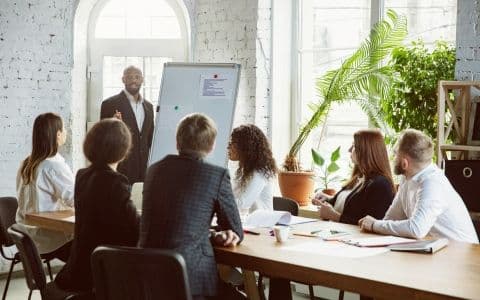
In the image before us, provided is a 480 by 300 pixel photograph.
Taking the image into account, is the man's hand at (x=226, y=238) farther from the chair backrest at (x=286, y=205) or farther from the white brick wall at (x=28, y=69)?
the white brick wall at (x=28, y=69)

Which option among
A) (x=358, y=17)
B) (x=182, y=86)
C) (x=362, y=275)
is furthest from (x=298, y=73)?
(x=362, y=275)

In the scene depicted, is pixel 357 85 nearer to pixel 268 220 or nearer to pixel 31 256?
pixel 268 220

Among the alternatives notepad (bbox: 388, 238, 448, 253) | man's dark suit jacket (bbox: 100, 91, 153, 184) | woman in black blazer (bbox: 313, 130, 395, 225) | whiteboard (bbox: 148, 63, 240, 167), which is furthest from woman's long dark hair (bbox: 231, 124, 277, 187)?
man's dark suit jacket (bbox: 100, 91, 153, 184)

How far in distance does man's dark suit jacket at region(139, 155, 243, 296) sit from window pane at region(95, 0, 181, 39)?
3.62m

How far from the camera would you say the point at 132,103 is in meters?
6.33

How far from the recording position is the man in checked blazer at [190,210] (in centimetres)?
315

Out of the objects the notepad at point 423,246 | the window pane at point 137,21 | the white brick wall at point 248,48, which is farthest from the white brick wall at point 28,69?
the notepad at point 423,246

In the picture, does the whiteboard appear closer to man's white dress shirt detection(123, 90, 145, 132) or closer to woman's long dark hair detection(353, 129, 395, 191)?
man's white dress shirt detection(123, 90, 145, 132)

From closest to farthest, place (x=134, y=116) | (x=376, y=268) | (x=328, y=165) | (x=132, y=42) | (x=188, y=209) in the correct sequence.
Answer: (x=376, y=268) < (x=188, y=209) < (x=328, y=165) < (x=134, y=116) < (x=132, y=42)

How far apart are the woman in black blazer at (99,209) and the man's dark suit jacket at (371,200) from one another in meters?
1.28

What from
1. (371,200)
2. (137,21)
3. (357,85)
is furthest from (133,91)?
(371,200)

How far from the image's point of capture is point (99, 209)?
11.6 ft

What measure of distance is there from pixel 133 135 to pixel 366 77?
1.94 metres

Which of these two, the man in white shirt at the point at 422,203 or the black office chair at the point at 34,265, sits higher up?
the man in white shirt at the point at 422,203
